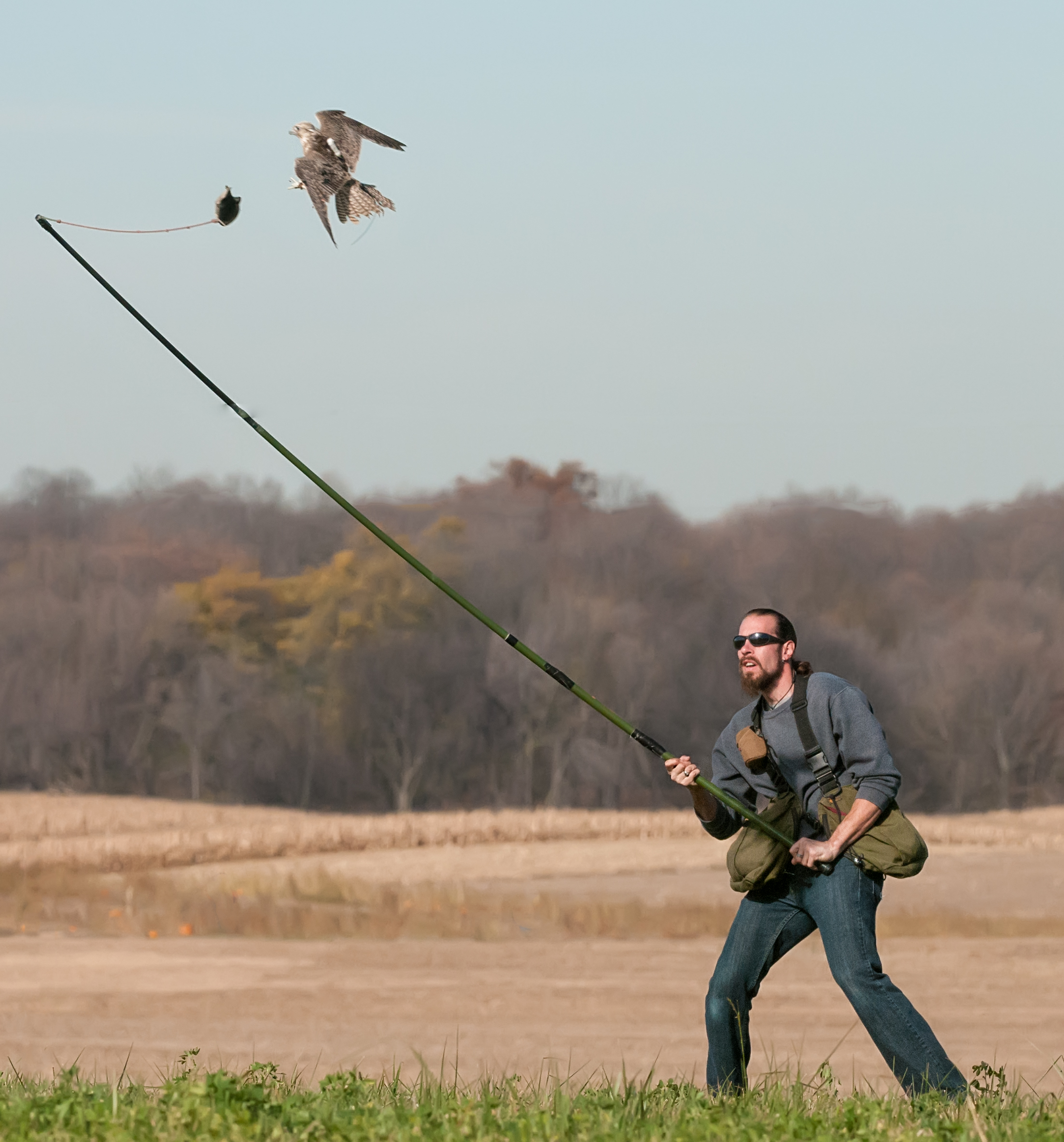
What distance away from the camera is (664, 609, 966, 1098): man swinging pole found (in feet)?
19.9

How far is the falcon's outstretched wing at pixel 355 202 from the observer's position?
18.9ft

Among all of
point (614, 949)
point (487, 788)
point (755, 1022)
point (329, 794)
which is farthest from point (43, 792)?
point (755, 1022)

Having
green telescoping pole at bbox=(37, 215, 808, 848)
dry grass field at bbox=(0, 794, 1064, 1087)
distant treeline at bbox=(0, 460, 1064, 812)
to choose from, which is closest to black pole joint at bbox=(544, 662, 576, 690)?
green telescoping pole at bbox=(37, 215, 808, 848)

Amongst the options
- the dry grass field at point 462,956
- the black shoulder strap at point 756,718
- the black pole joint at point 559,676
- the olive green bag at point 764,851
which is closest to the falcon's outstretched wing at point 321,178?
the black pole joint at point 559,676

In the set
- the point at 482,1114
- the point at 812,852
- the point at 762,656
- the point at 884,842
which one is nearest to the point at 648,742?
the point at 762,656

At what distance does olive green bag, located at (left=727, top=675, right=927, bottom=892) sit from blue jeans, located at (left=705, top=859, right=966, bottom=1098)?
0.34 feet

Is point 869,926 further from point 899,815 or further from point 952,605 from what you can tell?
point 952,605

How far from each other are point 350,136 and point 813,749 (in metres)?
2.90

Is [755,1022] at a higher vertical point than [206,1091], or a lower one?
lower

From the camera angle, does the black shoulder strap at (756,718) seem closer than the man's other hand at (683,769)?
No

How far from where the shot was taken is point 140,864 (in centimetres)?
2956

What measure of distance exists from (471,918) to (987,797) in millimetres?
39615

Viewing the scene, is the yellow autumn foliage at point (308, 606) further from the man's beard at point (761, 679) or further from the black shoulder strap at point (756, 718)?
the man's beard at point (761, 679)

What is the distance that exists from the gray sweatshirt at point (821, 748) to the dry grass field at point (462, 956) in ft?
3.49
